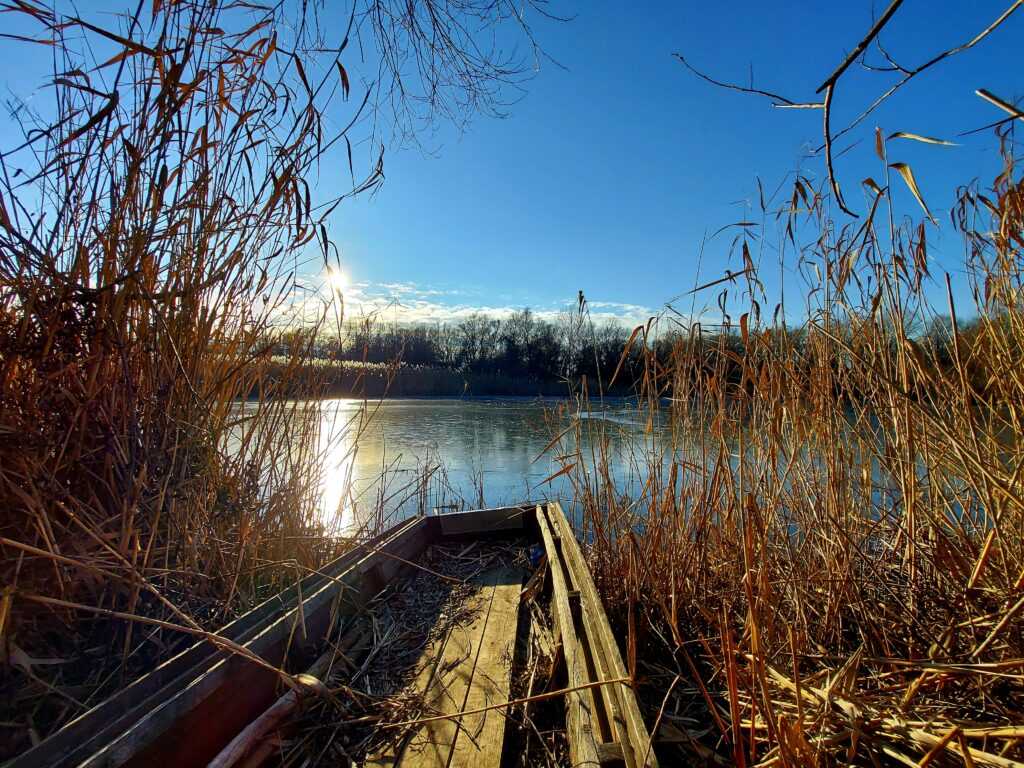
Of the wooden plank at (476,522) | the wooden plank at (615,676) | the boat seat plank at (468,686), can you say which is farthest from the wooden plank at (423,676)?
the wooden plank at (476,522)

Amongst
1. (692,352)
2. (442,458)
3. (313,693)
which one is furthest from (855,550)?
(442,458)

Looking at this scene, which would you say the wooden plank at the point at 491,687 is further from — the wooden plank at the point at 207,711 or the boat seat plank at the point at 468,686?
the wooden plank at the point at 207,711

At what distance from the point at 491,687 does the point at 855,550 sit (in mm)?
1311

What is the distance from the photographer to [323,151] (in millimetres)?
1854

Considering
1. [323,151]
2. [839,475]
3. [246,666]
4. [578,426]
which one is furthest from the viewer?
[578,426]

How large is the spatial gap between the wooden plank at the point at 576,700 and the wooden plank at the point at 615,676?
0.05 metres

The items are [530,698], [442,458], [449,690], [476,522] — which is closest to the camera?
[530,698]

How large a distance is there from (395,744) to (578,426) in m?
1.42

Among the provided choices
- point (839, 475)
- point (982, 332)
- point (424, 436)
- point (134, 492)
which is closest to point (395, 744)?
point (134, 492)

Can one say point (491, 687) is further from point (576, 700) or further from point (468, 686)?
point (576, 700)

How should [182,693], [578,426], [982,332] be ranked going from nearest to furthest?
[182,693] → [982,332] → [578,426]

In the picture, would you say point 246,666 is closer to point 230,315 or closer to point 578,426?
point 230,315

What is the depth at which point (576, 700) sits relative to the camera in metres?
1.35

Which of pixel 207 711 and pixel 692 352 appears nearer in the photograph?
pixel 207 711
